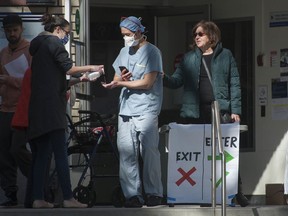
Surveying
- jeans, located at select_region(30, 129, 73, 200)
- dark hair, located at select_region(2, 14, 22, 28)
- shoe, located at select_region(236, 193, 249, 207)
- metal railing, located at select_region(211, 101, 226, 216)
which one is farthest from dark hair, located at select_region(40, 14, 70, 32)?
shoe, located at select_region(236, 193, 249, 207)

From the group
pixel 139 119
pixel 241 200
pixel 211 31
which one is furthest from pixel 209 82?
pixel 241 200

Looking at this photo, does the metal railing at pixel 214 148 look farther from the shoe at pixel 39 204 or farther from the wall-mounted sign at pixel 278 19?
the wall-mounted sign at pixel 278 19

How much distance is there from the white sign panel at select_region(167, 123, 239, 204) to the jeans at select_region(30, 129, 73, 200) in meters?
1.05

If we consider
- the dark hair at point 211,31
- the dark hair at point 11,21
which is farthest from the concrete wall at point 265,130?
the dark hair at point 11,21

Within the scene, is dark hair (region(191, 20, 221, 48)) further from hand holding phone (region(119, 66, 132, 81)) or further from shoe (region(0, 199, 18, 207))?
shoe (region(0, 199, 18, 207))

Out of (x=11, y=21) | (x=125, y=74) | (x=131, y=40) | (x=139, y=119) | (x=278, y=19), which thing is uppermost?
(x=278, y=19)

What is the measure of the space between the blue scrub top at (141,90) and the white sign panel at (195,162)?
342 millimetres

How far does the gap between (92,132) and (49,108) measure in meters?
1.66

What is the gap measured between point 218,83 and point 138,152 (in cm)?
106

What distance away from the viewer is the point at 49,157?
977 centimetres

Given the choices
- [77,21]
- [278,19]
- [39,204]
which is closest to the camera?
[39,204]

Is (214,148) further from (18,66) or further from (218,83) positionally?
(18,66)

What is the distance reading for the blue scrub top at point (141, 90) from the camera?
10039 millimetres

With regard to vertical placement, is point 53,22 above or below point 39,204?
above
